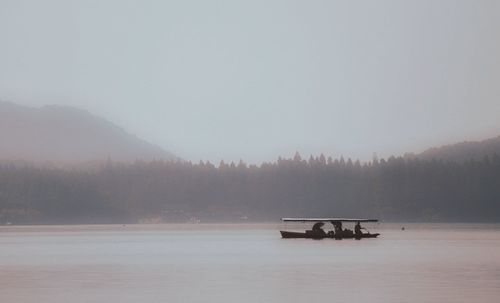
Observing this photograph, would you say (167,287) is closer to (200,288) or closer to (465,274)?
(200,288)

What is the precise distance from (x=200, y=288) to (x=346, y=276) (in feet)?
66.6

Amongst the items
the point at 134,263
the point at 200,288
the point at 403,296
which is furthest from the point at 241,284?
the point at 134,263

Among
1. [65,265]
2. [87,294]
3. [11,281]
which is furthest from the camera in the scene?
[65,265]

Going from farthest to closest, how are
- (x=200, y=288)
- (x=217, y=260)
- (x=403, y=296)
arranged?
(x=217, y=260) → (x=200, y=288) → (x=403, y=296)

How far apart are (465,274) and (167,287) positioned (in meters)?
34.0

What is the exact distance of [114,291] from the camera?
275 feet

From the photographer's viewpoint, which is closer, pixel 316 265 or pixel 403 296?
pixel 403 296

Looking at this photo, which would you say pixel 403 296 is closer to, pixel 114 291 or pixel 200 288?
pixel 200 288

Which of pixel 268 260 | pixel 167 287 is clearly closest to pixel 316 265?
pixel 268 260

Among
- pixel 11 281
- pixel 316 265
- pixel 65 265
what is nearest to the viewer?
pixel 11 281

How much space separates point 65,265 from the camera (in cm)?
13225

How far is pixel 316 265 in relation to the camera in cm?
12200

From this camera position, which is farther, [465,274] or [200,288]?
[465,274]

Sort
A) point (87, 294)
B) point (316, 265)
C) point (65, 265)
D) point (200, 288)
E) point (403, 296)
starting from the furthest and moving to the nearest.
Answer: point (65, 265)
point (316, 265)
point (200, 288)
point (87, 294)
point (403, 296)
